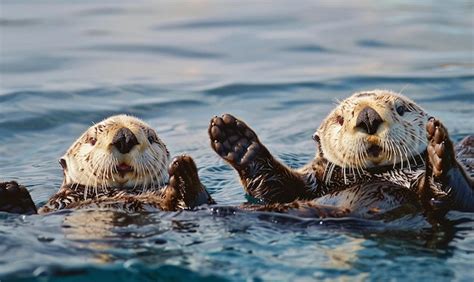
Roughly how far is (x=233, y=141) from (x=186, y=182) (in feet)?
1.86

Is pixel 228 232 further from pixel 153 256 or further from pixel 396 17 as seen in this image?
pixel 396 17

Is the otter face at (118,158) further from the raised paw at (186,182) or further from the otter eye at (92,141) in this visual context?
the raised paw at (186,182)

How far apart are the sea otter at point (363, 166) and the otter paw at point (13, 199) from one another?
1.16 metres

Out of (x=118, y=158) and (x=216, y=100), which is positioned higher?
(x=118, y=158)

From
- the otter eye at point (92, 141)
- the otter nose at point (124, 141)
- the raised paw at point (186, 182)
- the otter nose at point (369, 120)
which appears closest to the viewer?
the raised paw at point (186, 182)

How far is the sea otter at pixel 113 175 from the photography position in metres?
5.57

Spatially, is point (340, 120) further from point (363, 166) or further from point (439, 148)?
point (439, 148)

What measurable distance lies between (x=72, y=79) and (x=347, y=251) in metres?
6.78

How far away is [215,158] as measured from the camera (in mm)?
8250

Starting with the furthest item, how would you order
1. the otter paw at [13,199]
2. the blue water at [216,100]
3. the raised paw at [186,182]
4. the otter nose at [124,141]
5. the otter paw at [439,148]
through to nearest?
the otter nose at [124,141] → the otter paw at [13,199] → the raised paw at [186,182] → the otter paw at [439,148] → the blue water at [216,100]

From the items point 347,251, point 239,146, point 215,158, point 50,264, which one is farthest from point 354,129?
point 215,158

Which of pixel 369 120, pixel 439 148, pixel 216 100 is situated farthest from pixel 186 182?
pixel 216 100

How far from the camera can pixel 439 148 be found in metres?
5.16

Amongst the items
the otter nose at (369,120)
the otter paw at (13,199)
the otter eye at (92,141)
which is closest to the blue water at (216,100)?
the otter paw at (13,199)
